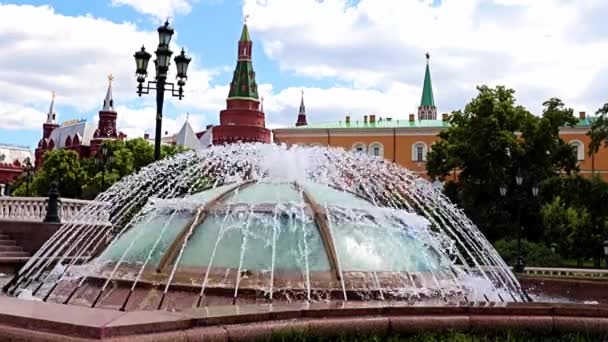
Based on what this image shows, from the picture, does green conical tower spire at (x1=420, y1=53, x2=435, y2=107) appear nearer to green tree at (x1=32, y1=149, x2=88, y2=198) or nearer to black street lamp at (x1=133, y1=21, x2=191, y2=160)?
green tree at (x1=32, y1=149, x2=88, y2=198)

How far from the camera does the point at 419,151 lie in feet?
231

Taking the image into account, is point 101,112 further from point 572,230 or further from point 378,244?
point 378,244

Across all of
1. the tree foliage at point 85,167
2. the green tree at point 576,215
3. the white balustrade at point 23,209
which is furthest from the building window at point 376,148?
the white balustrade at point 23,209

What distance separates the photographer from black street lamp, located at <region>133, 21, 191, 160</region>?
13531 mm

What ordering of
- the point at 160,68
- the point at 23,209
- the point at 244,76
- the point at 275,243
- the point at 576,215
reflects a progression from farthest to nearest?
the point at 244,76
the point at 576,215
the point at 23,209
the point at 160,68
the point at 275,243

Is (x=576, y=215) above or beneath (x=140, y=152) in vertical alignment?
beneath

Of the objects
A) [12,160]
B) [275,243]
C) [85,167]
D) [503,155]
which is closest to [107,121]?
[12,160]

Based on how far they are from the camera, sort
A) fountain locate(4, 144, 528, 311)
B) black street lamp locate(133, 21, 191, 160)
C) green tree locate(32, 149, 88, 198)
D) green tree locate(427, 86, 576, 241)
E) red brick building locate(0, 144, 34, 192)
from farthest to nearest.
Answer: red brick building locate(0, 144, 34, 192), green tree locate(32, 149, 88, 198), green tree locate(427, 86, 576, 241), black street lamp locate(133, 21, 191, 160), fountain locate(4, 144, 528, 311)

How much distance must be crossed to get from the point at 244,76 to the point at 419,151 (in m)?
21.8

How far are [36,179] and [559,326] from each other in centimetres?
5619

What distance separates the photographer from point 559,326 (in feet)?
16.1

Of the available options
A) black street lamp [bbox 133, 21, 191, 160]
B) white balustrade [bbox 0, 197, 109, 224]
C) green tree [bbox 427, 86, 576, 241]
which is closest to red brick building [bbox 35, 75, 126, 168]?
green tree [bbox 427, 86, 576, 241]

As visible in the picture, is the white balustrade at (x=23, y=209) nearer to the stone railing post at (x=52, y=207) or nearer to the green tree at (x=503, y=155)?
the stone railing post at (x=52, y=207)

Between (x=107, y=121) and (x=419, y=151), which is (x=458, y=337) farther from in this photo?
(x=107, y=121)
